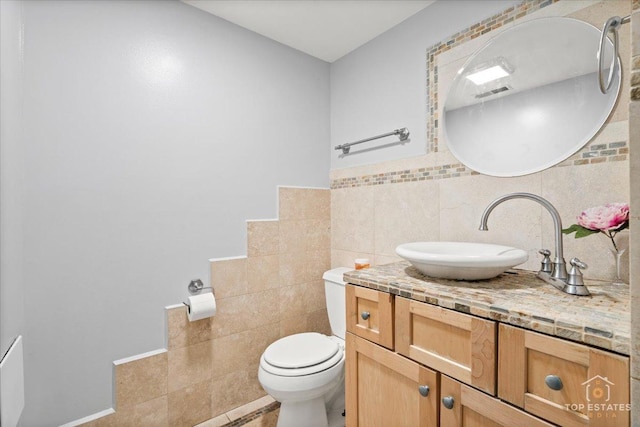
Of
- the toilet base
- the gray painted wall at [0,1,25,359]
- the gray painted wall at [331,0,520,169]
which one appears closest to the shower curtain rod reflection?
the gray painted wall at [331,0,520,169]

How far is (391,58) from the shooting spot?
1.85 m

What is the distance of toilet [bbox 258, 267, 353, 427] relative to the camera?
55.2 inches

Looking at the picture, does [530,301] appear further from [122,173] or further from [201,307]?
[122,173]

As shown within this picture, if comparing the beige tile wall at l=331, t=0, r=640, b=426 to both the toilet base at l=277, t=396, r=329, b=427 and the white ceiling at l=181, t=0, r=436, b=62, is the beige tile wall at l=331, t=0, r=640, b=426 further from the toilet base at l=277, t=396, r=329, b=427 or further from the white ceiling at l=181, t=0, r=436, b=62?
the toilet base at l=277, t=396, r=329, b=427

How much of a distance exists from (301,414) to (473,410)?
945mm

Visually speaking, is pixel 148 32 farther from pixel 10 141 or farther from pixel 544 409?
pixel 544 409

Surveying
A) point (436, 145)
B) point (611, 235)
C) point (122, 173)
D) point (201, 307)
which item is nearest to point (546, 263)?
point (611, 235)

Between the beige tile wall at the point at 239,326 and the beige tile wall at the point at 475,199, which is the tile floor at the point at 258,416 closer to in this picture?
the beige tile wall at the point at 239,326

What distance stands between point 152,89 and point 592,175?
1.98 metres

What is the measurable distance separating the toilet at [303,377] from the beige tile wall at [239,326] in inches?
11.3

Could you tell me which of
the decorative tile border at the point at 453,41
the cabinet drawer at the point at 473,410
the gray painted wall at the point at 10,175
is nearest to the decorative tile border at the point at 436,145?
the decorative tile border at the point at 453,41

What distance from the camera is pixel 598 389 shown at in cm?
65

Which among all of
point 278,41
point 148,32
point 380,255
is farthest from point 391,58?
point 148,32

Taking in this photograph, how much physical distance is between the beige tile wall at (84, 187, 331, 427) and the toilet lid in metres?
0.28
